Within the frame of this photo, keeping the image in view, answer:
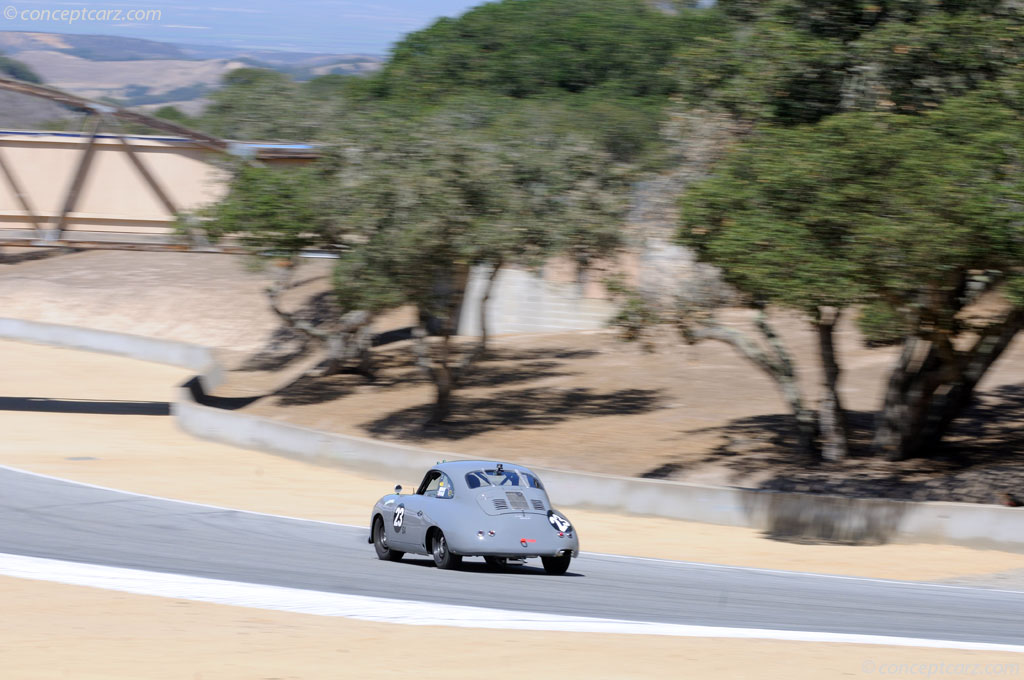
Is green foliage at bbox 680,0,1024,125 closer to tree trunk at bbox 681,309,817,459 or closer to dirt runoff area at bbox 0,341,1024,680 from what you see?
tree trunk at bbox 681,309,817,459

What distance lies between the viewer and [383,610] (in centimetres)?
1093

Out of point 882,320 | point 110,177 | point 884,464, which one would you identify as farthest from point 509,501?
point 110,177

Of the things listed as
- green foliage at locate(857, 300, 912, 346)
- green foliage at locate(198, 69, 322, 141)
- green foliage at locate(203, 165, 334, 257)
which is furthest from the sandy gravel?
green foliage at locate(198, 69, 322, 141)

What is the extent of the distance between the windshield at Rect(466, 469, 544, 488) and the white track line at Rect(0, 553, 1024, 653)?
111 inches

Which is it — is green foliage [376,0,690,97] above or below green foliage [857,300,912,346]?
above

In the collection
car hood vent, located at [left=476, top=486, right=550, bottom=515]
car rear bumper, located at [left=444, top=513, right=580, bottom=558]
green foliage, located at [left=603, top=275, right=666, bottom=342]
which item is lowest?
car rear bumper, located at [left=444, top=513, right=580, bottom=558]

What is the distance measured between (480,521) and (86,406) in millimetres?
26782

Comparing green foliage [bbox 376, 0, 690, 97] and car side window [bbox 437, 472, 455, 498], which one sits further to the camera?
green foliage [bbox 376, 0, 690, 97]

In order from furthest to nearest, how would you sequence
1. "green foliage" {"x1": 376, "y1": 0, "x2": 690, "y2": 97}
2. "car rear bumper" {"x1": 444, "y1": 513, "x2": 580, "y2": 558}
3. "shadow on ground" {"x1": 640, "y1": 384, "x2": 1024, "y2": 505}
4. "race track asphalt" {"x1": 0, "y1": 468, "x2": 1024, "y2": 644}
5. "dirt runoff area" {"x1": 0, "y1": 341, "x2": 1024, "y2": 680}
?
1. "green foliage" {"x1": 376, "y1": 0, "x2": 690, "y2": 97}
2. "shadow on ground" {"x1": 640, "y1": 384, "x2": 1024, "y2": 505}
3. "car rear bumper" {"x1": 444, "y1": 513, "x2": 580, "y2": 558}
4. "race track asphalt" {"x1": 0, "y1": 468, "x2": 1024, "y2": 644}
5. "dirt runoff area" {"x1": 0, "y1": 341, "x2": 1024, "y2": 680}

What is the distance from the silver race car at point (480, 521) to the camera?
13531mm

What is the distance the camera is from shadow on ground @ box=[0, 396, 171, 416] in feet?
118

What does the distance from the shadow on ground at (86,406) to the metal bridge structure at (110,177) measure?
213 inches

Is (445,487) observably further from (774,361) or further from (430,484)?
(774,361)

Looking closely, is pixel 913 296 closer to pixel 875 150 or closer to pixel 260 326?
pixel 875 150
